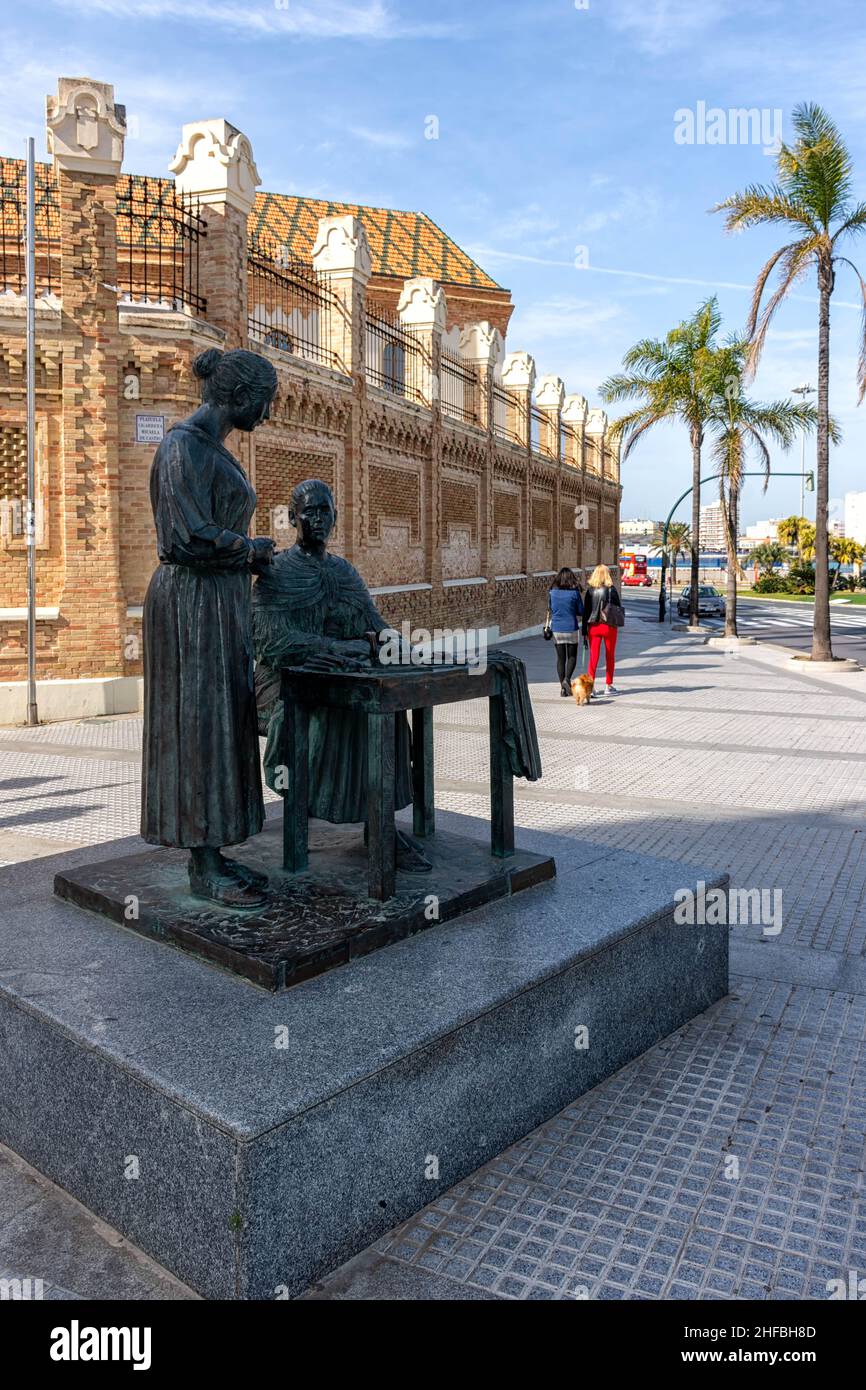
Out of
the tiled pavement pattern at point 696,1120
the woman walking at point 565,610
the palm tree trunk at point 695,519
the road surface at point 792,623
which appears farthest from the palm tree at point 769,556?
the tiled pavement pattern at point 696,1120

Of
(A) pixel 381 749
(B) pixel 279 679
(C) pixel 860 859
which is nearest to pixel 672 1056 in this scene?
(A) pixel 381 749

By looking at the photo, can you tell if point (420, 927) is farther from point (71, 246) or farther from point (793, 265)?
point (793, 265)

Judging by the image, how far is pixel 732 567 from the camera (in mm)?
26953

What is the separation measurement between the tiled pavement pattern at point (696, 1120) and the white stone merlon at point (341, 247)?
11.4 meters

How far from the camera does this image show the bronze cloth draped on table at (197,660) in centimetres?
377

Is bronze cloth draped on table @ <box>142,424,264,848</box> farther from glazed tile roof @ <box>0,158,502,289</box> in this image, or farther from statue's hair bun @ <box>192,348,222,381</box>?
glazed tile roof @ <box>0,158,502,289</box>

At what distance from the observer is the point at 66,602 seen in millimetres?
13070

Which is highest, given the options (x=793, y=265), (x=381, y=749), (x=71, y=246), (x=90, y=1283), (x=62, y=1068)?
(x=793, y=265)

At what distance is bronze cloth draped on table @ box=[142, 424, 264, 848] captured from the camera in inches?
149

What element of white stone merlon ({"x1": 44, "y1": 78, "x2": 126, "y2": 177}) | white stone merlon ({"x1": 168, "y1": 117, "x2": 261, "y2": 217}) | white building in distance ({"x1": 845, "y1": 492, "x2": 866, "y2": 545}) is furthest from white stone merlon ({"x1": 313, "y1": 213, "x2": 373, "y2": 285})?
white building in distance ({"x1": 845, "y1": 492, "x2": 866, "y2": 545})

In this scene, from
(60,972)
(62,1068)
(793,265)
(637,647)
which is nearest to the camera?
(62,1068)

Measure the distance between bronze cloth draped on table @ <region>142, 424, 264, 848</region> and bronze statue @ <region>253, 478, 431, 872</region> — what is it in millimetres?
469

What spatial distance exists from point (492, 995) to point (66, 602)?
10.9 metres

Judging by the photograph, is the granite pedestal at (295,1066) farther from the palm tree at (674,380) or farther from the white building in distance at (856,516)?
the white building in distance at (856,516)
